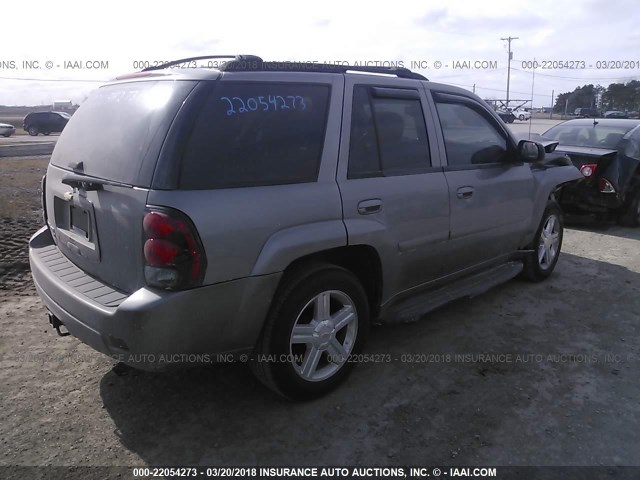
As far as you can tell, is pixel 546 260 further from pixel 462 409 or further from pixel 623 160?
pixel 623 160

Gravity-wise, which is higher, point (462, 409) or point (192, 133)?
point (192, 133)

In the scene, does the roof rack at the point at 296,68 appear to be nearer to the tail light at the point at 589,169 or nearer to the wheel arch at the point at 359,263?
the wheel arch at the point at 359,263

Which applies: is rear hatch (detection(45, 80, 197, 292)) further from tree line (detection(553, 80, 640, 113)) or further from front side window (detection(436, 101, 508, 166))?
tree line (detection(553, 80, 640, 113))

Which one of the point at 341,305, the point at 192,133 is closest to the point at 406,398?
the point at 341,305

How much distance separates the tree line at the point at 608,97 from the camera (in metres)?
53.6

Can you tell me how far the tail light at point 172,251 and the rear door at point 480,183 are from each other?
80.7 inches

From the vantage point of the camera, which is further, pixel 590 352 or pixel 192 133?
pixel 590 352

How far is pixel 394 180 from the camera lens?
3.40 meters

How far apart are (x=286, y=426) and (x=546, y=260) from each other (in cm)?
349

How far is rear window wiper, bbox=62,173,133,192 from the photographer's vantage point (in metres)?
2.68

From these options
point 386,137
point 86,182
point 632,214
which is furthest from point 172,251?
point 632,214

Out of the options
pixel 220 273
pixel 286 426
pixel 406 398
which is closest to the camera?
pixel 220 273

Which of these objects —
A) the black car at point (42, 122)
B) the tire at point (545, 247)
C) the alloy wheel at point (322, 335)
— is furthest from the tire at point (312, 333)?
the black car at point (42, 122)

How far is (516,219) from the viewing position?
14.9 ft
